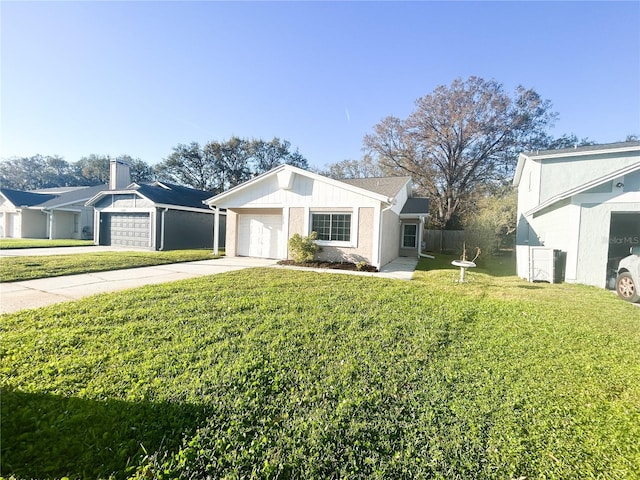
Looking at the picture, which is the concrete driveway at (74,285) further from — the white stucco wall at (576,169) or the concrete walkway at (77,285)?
the white stucco wall at (576,169)

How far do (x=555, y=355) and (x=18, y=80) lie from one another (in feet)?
32.7

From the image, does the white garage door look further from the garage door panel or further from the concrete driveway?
the garage door panel

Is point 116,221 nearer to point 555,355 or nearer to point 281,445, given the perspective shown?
point 281,445

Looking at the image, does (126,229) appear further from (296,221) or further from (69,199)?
(296,221)

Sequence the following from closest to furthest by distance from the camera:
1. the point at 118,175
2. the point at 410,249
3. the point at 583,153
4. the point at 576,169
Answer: the point at 583,153 < the point at 576,169 < the point at 410,249 < the point at 118,175

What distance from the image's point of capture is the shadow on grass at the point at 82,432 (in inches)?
67.7

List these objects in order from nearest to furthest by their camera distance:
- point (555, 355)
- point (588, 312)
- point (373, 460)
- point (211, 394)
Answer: point (373, 460) → point (211, 394) → point (555, 355) → point (588, 312)

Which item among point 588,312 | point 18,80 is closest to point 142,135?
point 18,80

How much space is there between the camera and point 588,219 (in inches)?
320

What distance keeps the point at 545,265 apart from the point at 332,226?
7.39 metres

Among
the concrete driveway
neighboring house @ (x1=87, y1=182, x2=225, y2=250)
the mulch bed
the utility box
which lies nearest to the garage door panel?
neighboring house @ (x1=87, y1=182, x2=225, y2=250)

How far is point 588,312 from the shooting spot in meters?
5.41

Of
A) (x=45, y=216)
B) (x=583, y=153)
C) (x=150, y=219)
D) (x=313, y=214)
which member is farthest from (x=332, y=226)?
(x=45, y=216)

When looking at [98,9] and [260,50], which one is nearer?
[98,9]
